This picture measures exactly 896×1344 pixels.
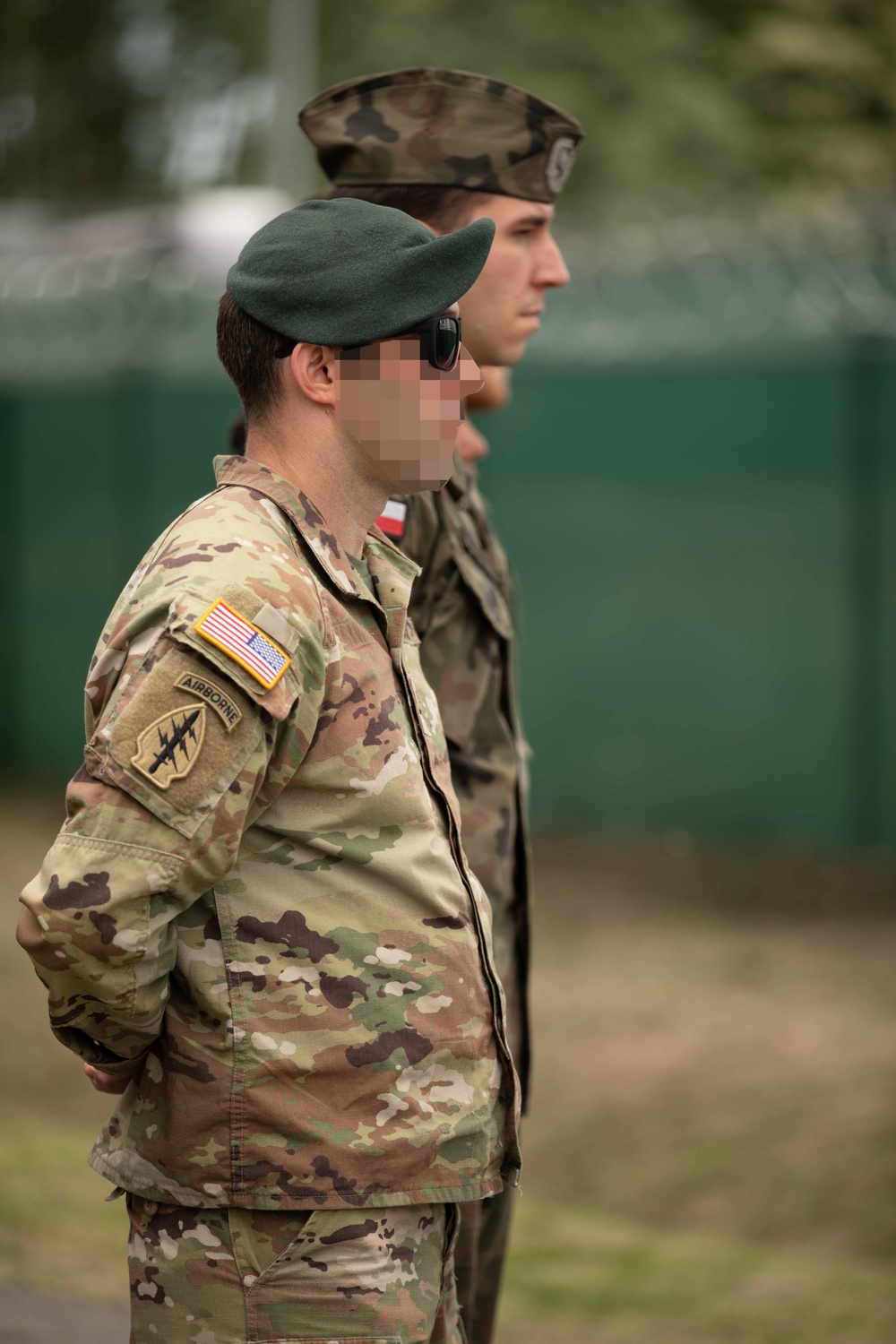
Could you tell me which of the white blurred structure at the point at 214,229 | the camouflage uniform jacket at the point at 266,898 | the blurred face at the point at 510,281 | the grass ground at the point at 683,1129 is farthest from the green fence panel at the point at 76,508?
the camouflage uniform jacket at the point at 266,898

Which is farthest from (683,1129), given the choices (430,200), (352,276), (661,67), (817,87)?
(661,67)

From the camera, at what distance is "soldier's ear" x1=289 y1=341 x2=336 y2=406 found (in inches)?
65.2

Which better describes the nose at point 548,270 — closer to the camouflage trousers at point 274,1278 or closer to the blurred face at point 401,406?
the blurred face at point 401,406

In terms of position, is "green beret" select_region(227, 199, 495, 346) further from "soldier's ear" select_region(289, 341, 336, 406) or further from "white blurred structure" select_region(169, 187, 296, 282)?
"white blurred structure" select_region(169, 187, 296, 282)

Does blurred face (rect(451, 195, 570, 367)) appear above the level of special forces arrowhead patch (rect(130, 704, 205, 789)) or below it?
above

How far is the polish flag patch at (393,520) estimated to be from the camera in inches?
89.0

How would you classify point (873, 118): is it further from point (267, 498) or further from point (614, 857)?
point (267, 498)

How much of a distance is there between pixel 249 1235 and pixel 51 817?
729cm

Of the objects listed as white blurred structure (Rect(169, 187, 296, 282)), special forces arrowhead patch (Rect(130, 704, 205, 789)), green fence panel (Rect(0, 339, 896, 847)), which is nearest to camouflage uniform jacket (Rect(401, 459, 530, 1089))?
special forces arrowhead patch (Rect(130, 704, 205, 789))

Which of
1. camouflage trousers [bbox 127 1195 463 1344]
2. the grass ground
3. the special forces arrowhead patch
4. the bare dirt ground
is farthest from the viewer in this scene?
the grass ground

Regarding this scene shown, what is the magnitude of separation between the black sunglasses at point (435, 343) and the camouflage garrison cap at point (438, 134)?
863 mm

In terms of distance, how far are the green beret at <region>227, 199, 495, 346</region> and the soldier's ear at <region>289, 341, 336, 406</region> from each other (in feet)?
0.09

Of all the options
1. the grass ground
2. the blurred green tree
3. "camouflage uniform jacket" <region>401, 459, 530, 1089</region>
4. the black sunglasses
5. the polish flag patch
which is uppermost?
the blurred green tree

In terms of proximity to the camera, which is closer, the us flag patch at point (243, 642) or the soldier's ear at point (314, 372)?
the us flag patch at point (243, 642)
